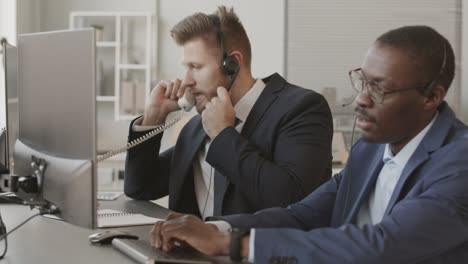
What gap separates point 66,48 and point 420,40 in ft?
2.37

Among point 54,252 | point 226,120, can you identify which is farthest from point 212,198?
point 54,252

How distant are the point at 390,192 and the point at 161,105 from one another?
3.57 feet

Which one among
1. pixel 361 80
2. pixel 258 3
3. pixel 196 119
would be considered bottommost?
pixel 196 119

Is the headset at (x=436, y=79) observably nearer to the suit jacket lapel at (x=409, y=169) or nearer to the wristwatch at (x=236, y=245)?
the suit jacket lapel at (x=409, y=169)

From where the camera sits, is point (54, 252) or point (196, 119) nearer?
point (54, 252)

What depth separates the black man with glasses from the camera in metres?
1.25

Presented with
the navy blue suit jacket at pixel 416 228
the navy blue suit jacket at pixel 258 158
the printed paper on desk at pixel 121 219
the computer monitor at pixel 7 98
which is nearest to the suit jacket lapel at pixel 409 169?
the navy blue suit jacket at pixel 416 228

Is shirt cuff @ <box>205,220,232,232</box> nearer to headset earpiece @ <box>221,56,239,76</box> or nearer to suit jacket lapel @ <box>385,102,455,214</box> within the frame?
suit jacket lapel @ <box>385,102,455,214</box>

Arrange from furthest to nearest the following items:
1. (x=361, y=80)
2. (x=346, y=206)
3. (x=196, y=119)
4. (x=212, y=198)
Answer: (x=196, y=119)
(x=212, y=198)
(x=346, y=206)
(x=361, y=80)

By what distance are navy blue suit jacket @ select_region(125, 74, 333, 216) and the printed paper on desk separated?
27 centimetres

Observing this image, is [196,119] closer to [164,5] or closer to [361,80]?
[361,80]

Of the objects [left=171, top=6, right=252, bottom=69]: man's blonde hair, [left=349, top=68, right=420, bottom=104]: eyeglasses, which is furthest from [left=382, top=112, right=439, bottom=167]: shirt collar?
[left=171, top=6, right=252, bottom=69]: man's blonde hair

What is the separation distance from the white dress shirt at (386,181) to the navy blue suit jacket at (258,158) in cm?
40

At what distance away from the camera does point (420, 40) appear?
4.61ft
